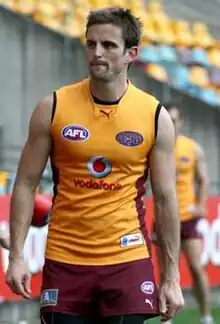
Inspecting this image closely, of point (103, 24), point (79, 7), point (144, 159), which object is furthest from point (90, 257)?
point (79, 7)

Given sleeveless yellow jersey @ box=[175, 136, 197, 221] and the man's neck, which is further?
sleeveless yellow jersey @ box=[175, 136, 197, 221]

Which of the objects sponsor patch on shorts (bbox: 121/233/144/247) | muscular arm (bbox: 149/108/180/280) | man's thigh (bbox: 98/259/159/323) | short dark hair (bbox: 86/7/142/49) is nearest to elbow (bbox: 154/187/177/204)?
muscular arm (bbox: 149/108/180/280)

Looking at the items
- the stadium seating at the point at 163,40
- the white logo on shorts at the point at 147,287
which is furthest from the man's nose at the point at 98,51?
the stadium seating at the point at 163,40

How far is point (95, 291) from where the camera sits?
478 centimetres

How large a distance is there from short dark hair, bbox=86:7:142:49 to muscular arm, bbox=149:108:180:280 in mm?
359

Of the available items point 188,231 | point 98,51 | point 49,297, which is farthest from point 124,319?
point 188,231

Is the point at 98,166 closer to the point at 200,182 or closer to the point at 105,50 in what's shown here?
the point at 105,50

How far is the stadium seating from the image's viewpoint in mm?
16266

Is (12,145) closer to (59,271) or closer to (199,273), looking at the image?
(199,273)

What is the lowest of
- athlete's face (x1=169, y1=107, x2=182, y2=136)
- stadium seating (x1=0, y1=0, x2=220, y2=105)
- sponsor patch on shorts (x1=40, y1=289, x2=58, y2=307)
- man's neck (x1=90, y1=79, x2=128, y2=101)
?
sponsor patch on shorts (x1=40, y1=289, x2=58, y2=307)

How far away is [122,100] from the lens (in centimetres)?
484

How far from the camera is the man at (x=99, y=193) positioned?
15.5 feet

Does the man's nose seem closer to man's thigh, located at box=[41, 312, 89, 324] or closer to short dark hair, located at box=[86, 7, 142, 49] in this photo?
short dark hair, located at box=[86, 7, 142, 49]

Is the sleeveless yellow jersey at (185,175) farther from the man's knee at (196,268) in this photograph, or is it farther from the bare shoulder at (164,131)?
the bare shoulder at (164,131)
